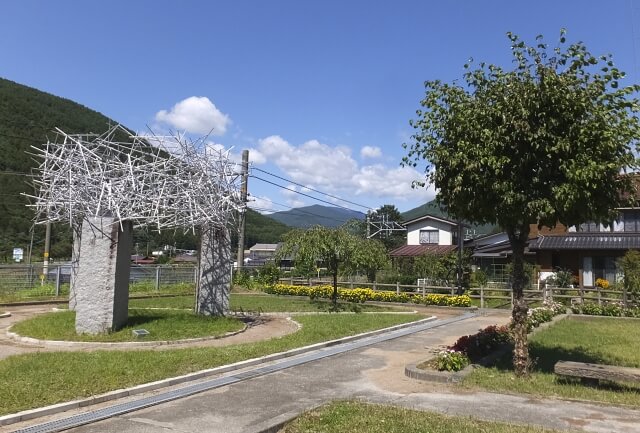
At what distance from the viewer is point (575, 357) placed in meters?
11.4

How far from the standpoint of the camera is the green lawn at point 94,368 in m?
7.41

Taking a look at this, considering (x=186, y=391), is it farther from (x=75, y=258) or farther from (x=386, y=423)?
(x=75, y=258)

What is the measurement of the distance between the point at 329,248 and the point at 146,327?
9.38 metres

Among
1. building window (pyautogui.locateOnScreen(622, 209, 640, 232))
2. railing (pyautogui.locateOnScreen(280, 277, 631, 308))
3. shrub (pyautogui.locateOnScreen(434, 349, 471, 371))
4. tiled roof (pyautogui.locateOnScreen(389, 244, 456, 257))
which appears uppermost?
building window (pyautogui.locateOnScreen(622, 209, 640, 232))

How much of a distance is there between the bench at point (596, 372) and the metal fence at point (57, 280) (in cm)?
1707

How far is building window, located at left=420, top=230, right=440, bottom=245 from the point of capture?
50.6 m

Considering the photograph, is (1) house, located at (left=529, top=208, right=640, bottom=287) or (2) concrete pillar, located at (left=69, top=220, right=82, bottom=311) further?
Result: (1) house, located at (left=529, top=208, right=640, bottom=287)

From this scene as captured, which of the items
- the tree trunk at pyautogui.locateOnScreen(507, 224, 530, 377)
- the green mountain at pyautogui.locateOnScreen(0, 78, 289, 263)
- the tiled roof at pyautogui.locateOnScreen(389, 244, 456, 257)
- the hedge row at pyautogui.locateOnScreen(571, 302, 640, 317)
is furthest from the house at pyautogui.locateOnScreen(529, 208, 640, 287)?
the green mountain at pyautogui.locateOnScreen(0, 78, 289, 263)

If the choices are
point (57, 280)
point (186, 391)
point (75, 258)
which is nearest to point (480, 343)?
point (186, 391)

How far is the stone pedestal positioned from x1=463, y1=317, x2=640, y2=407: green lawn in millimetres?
8607

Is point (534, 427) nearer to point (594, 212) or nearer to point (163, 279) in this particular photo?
point (594, 212)

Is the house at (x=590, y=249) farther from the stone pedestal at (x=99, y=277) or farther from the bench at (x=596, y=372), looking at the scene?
the stone pedestal at (x=99, y=277)

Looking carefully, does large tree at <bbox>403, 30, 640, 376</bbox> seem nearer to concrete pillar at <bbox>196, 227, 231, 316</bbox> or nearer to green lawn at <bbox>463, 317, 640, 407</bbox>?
green lawn at <bbox>463, 317, 640, 407</bbox>

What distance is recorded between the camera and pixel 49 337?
40.5ft
